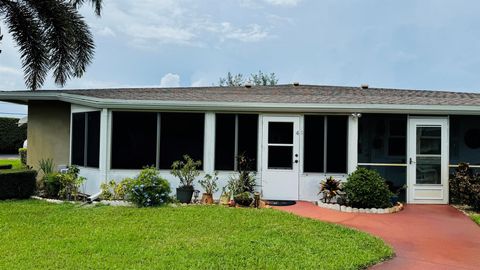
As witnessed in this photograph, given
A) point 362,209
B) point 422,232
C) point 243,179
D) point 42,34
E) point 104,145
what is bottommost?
point 422,232

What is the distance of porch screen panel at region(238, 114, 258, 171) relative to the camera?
33.2ft

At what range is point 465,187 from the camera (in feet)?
30.7

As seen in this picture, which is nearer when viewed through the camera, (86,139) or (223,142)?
(223,142)

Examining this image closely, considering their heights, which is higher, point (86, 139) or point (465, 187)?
point (86, 139)

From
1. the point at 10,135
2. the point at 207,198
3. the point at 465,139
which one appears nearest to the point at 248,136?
the point at 207,198

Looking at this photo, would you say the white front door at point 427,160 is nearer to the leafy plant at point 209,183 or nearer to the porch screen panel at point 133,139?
the leafy plant at point 209,183

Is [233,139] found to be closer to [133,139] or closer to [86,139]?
[133,139]

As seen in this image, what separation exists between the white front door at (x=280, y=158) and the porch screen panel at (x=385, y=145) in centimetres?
175

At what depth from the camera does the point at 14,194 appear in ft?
31.9

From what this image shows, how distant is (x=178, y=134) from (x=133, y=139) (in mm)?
1148

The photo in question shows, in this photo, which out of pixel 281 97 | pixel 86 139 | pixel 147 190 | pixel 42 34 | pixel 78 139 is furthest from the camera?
pixel 42 34

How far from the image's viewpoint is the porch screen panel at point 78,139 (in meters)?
10.5

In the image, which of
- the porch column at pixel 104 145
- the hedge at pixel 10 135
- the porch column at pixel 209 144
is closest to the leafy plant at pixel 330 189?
the porch column at pixel 209 144

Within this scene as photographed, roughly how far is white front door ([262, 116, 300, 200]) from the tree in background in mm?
30340
